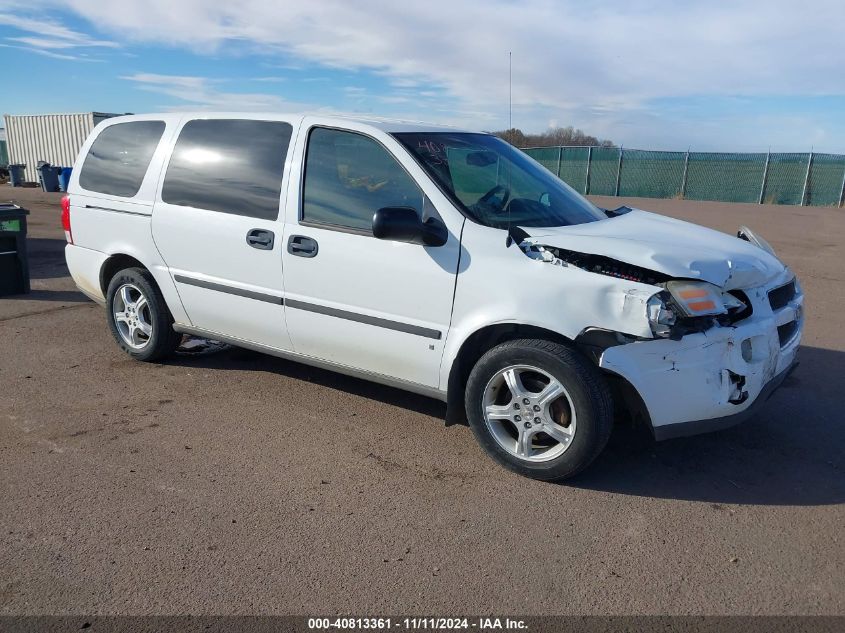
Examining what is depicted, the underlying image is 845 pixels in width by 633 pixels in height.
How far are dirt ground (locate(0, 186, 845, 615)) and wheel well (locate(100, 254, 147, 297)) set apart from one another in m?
0.79

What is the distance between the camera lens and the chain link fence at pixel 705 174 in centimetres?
2695

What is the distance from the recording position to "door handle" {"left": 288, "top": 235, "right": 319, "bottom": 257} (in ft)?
14.6

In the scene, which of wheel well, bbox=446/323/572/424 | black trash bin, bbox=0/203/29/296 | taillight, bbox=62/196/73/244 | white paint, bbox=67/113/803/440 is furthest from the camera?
black trash bin, bbox=0/203/29/296

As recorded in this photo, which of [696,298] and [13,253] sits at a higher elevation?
[696,298]

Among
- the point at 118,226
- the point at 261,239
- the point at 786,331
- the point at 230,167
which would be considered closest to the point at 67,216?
the point at 118,226

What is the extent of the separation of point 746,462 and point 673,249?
134 centimetres

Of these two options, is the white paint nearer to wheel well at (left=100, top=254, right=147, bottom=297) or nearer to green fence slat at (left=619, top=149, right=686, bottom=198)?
wheel well at (left=100, top=254, right=147, bottom=297)

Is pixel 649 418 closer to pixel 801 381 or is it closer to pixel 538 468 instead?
pixel 538 468

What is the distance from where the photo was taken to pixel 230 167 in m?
4.91

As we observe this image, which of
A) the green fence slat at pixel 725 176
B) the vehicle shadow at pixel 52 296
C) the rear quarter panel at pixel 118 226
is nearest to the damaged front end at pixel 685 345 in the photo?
the rear quarter panel at pixel 118 226

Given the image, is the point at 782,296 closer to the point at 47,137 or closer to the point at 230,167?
the point at 230,167

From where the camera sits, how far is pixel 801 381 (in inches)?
215

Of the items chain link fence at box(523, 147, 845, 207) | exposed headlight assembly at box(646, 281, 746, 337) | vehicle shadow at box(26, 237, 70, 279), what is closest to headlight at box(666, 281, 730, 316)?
exposed headlight assembly at box(646, 281, 746, 337)

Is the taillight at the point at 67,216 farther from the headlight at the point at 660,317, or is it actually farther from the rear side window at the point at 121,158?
the headlight at the point at 660,317
